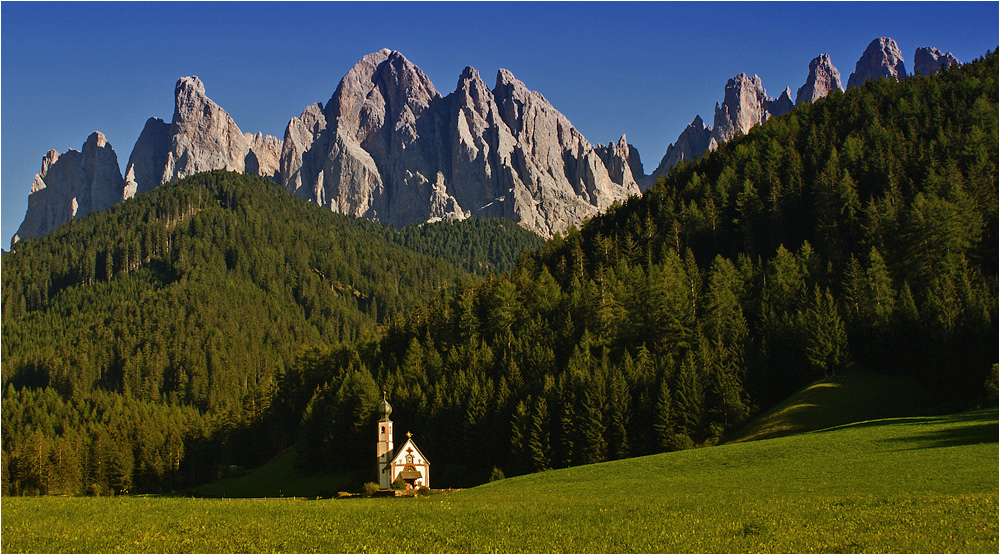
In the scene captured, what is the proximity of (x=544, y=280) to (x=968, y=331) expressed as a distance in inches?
1918

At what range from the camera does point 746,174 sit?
408 ft

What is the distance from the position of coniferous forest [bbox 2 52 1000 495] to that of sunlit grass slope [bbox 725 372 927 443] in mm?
2159

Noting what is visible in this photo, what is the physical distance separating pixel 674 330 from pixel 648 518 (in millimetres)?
56827

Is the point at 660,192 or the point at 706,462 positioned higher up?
the point at 660,192

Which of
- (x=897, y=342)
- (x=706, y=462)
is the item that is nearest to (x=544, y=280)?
(x=897, y=342)

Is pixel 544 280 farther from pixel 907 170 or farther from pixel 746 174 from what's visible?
pixel 907 170

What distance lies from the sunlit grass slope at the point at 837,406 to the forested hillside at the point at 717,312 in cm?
197

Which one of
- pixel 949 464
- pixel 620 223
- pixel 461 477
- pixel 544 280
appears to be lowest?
pixel 461 477

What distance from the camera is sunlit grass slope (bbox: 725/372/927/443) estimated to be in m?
62.2

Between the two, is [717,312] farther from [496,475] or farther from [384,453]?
[384,453]

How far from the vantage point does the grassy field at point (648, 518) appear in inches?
1010

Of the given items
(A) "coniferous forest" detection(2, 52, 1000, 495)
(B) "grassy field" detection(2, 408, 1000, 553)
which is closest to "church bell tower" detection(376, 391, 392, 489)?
(A) "coniferous forest" detection(2, 52, 1000, 495)

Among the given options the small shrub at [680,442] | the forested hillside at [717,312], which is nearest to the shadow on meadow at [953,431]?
the forested hillside at [717,312]

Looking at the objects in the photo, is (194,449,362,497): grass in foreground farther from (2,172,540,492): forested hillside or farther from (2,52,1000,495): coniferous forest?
(2,172,540,492): forested hillside
